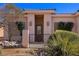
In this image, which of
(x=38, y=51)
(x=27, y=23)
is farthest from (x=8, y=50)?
(x=27, y=23)

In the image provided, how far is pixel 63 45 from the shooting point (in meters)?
11.0

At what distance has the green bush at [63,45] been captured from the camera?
35.5 feet

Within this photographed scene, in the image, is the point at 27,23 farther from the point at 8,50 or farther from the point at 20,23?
the point at 8,50

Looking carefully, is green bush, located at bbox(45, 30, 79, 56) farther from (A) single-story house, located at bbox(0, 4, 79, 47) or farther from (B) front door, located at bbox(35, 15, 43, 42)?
(B) front door, located at bbox(35, 15, 43, 42)

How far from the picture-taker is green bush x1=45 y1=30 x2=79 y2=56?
10820mm

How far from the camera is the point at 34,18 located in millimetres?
18234

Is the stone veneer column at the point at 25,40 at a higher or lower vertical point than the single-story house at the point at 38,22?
lower

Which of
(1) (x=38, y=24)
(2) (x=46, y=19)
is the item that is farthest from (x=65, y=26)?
(1) (x=38, y=24)

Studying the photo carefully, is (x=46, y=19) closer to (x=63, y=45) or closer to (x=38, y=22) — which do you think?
(x=38, y=22)

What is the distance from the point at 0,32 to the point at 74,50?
6.94m

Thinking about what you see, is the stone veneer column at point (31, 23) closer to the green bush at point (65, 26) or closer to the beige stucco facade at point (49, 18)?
the beige stucco facade at point (49, 18)

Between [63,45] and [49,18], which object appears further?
[49,18]

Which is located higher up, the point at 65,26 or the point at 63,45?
the point at 65,26

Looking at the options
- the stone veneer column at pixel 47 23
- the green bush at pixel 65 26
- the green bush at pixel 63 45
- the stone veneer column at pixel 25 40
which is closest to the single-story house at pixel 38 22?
the stone veneer column at pixel 47 23
